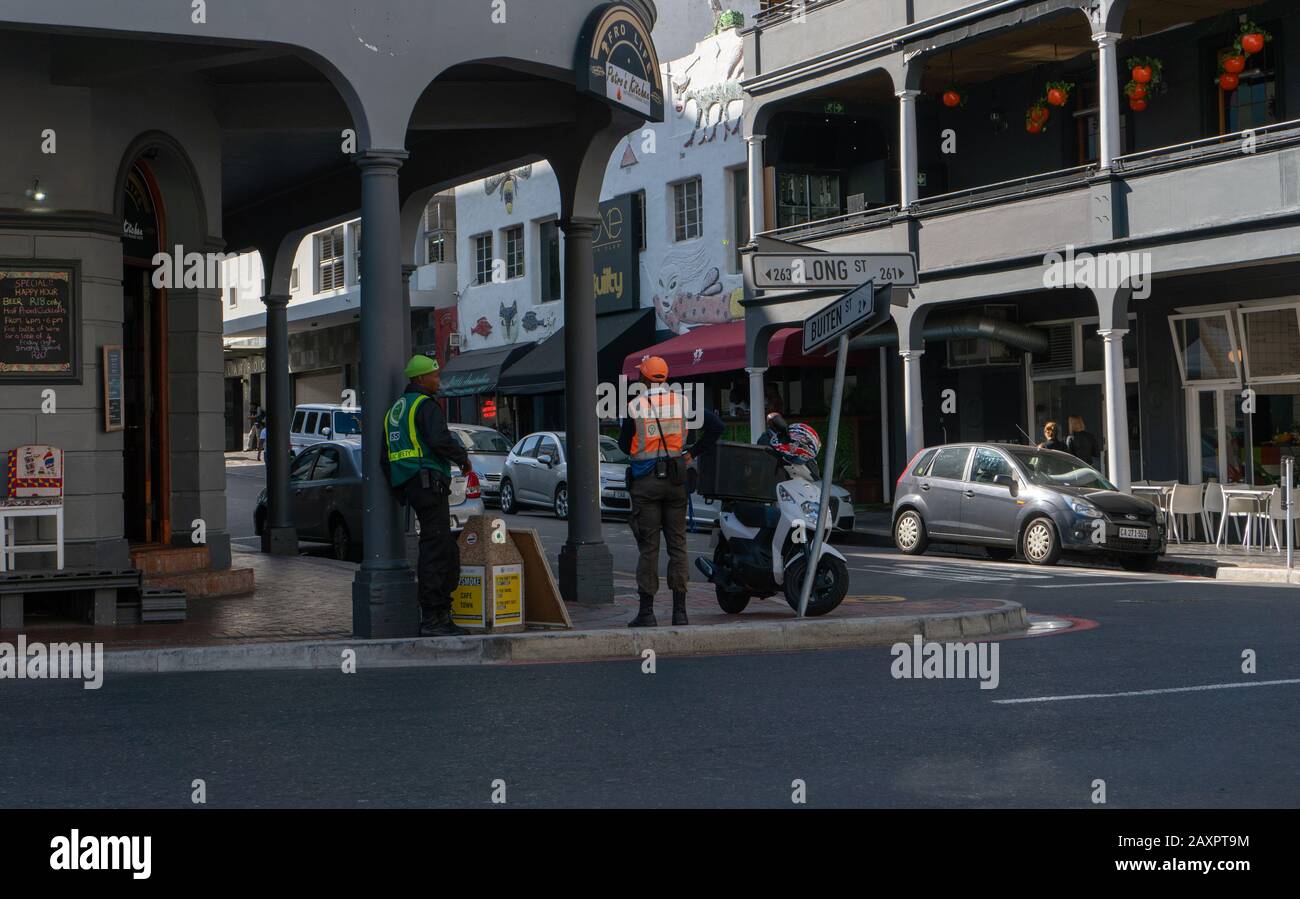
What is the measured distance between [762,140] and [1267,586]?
14.5m

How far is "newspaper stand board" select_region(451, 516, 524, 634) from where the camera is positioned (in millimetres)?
10664

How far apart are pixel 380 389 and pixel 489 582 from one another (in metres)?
1.56

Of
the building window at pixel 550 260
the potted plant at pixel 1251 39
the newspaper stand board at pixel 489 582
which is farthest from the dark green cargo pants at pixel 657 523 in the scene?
the building window at pixel 550 260

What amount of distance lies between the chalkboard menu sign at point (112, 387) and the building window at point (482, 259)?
27.6m

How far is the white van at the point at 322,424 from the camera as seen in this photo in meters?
32.4

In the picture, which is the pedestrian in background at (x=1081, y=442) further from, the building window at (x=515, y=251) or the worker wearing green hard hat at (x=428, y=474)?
the building window at (x=515, y=251)

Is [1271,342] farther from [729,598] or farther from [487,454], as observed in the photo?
[487,454]

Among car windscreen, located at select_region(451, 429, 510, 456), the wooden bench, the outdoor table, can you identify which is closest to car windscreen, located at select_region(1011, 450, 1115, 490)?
the outdoor table

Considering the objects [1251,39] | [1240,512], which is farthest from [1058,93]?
[1240,512]

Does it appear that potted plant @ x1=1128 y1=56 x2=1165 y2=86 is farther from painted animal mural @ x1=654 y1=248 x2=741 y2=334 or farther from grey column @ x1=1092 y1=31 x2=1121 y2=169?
painted animal mural @ x1=654 y1=248 x2=741 y2=334

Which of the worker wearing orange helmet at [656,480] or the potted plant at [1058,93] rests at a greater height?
the potted plant at [1058,93]

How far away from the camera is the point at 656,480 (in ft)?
35.9

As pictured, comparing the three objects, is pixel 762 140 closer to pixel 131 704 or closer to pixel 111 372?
pixel 111 372
